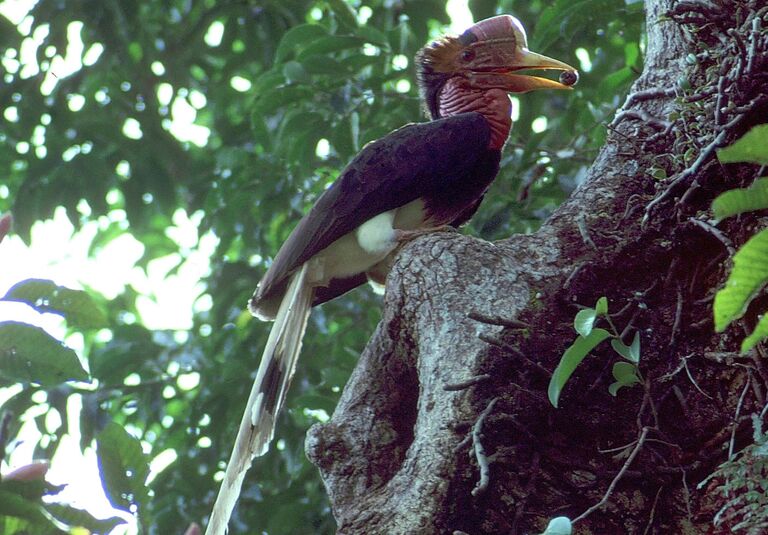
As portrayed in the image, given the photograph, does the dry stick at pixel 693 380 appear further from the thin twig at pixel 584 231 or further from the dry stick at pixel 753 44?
the dry stick at pixel 753 44

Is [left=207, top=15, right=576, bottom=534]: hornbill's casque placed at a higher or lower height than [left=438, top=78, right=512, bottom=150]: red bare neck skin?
lower

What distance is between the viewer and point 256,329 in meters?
4.75

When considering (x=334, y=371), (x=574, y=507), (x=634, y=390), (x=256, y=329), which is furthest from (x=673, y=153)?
(x=256, y=329)

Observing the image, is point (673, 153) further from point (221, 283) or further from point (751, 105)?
point (221, 283)

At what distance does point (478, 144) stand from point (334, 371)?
104 cm

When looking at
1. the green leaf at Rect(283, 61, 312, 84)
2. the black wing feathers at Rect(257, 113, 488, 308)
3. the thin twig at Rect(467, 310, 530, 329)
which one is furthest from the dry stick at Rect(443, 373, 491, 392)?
the green leaf at Rect(283, 61, 312, 84)

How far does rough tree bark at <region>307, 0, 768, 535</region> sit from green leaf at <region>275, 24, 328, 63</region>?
183 centimetres

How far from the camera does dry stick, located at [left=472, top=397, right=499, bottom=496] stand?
78.4 inches

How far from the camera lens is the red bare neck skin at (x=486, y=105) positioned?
3.68m

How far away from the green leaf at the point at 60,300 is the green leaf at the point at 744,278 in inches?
39.9

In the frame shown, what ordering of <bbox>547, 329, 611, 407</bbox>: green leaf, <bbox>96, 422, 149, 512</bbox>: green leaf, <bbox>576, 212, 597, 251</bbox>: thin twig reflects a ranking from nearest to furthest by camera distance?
1. <bbox>96, 422, 149, 512</bbox>: green leaf
2. <bbox>547, 329, 611, 407</bbox>: green leaf
3. <bbox>576, 212, 597, 251</bbox>: thin twig

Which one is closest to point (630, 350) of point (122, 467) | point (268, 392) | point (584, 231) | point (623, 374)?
point (623, 374)

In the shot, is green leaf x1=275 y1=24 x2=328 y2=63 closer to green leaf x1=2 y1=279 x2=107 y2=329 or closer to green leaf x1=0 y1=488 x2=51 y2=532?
green leaf x1=2 y1=279 x2=107 y2=329

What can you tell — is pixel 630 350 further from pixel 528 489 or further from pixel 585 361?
pixel 528 489
